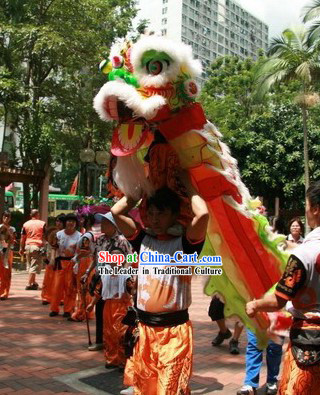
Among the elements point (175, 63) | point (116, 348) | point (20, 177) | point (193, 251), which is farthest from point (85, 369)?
point (20, 177)

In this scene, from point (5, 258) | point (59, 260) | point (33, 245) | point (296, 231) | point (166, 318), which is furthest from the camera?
point (33, 245)

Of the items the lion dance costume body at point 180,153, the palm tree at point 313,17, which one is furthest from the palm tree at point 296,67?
the lion dance costume body at point 180,153

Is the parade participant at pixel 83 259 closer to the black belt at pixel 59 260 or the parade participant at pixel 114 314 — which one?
the black belt at pixel 59 260

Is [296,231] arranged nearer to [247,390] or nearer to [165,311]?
[247,390]

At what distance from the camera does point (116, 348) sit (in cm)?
477

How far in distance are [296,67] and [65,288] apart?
12076mm

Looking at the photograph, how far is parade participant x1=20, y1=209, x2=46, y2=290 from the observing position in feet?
31.0

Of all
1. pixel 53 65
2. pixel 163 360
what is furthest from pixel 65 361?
pixel 53 65

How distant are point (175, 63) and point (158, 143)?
19.2 inches

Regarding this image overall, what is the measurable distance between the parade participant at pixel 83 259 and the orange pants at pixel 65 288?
170mm

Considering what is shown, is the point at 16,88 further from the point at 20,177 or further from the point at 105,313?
the point at 105,313

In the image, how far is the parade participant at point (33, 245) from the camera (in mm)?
9461

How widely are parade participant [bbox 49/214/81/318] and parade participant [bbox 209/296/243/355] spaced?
97.6 inches

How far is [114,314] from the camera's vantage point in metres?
4.82
